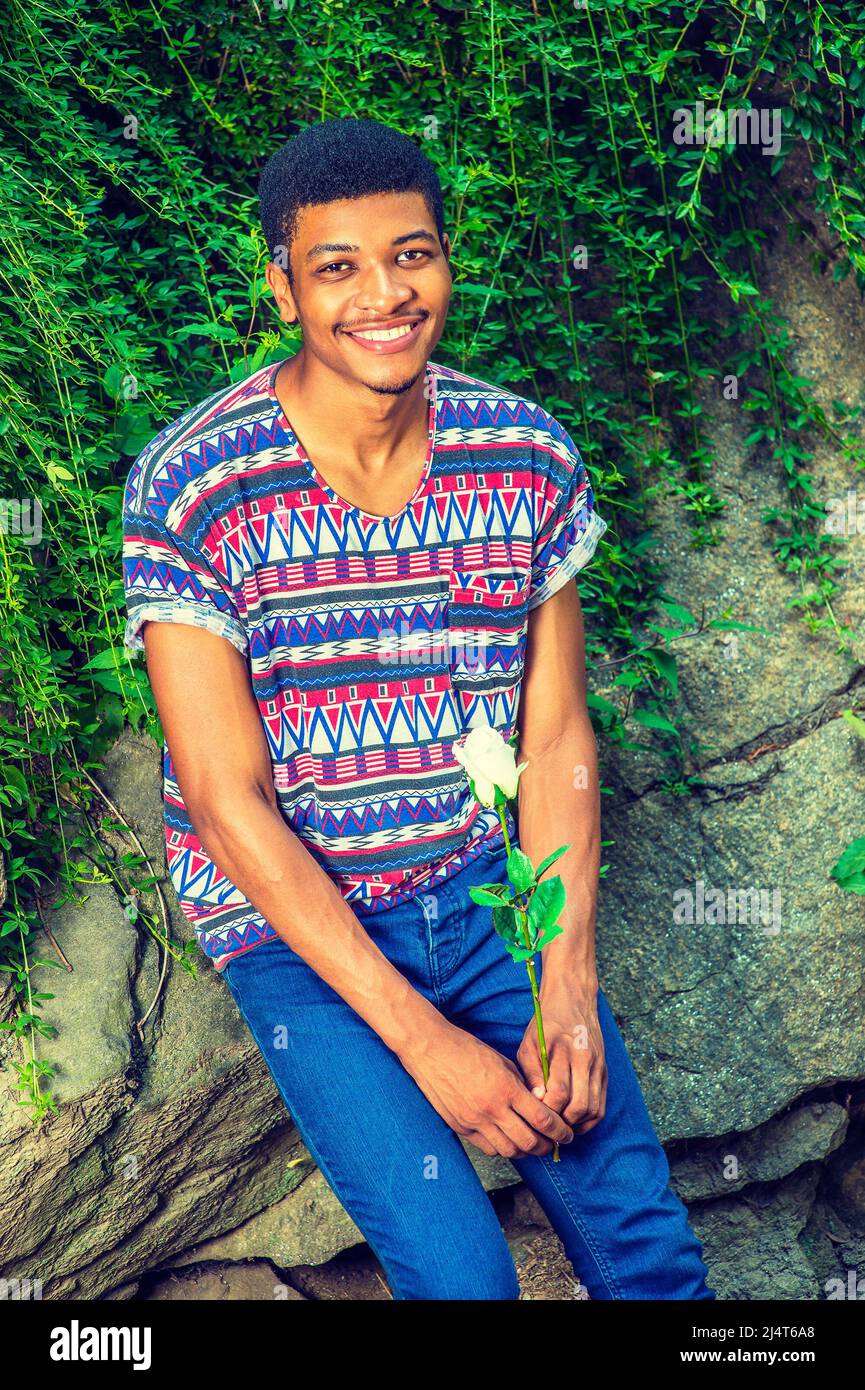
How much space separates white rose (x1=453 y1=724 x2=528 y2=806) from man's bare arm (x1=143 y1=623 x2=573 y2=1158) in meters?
0.36

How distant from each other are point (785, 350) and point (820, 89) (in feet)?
1.86

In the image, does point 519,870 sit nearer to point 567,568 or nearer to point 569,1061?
point 569,1061

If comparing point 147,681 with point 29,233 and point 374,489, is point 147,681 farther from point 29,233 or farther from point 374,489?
point 29,233

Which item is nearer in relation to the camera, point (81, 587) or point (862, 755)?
point (81, 587)

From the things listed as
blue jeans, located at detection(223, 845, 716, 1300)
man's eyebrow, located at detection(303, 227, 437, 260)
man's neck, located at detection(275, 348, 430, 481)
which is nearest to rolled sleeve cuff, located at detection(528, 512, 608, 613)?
man's neck, located at detection(275, 348, 430, 481)

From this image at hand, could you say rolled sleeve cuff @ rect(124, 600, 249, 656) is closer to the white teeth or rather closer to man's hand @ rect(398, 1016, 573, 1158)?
the white teeth

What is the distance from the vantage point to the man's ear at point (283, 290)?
7.70ft

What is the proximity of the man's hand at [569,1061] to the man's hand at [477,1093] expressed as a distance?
0.04 metres

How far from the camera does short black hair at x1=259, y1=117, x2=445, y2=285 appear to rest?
87.8 inches

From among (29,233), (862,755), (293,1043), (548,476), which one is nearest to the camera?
(293,1043)

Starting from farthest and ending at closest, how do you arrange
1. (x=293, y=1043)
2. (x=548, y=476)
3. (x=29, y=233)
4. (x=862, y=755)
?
(x=862, y=755) < (x=29, y=233) < (x=548, y=476) < (x=293, y=1043)

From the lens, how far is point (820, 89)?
3189 millimetres

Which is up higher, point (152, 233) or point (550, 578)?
point (152, 233)

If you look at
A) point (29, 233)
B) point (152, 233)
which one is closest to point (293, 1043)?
point (29, 233)
